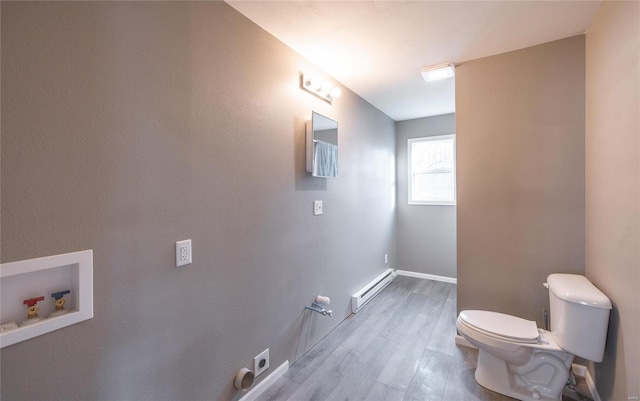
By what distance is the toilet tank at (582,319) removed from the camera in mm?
1397

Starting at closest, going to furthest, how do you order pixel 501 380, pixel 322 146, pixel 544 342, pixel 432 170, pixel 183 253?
1. pixel 183 253
2. pixel 544 342
3. pixel 501 380
4. pixel 322 146
5. pixel 432 170

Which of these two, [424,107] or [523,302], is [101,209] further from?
[424,107]

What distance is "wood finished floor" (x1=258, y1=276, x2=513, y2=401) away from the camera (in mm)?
1695

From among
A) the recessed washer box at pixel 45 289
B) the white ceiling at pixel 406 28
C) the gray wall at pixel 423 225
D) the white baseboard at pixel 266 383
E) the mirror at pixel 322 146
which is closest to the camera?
the recessed washer box at pixel 45 289

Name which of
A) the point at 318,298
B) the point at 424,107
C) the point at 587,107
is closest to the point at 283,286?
the point at 318,298

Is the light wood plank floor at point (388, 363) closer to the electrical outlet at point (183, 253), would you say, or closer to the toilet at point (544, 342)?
the toilet at point (544, 342)

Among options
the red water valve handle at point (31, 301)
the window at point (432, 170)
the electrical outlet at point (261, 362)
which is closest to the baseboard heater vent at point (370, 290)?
the window at point (432, 170)

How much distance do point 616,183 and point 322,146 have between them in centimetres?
168

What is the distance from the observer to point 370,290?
3096mm

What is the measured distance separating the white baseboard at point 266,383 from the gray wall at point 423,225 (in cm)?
260

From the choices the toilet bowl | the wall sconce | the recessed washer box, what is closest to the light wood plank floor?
the toilet bowl

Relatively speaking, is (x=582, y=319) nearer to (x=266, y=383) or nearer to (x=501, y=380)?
(x=501, y=380)

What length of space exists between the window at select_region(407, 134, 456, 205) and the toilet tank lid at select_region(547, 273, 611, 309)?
196 cm

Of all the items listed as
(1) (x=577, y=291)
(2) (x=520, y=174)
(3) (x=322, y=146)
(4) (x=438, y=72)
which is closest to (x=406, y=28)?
(4) (x=438, y=72)
